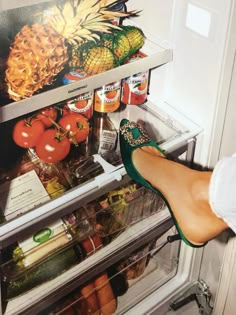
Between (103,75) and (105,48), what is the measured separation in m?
0.10

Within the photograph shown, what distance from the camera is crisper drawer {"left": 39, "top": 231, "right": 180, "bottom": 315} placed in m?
1.82

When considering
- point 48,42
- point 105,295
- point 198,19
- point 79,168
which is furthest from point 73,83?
point 105,295

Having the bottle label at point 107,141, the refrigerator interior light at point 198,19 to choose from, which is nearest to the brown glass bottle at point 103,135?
the bottle label at point 107,141

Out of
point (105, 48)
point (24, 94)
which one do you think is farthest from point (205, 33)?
point (24, 94)

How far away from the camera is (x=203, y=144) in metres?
1.71

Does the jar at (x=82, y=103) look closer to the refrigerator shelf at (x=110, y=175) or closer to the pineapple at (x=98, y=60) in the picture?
the pineapple at (x=98, y=60)

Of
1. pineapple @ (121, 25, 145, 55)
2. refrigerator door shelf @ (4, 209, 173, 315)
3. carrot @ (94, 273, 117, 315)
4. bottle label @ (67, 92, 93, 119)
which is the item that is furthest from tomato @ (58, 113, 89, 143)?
carrot @ (94, 273, 117, 315)

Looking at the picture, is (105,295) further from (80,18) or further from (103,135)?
(80,18)

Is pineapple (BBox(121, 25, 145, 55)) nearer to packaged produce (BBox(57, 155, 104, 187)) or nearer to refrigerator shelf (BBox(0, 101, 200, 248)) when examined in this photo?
refrigerator shelf (BBox(0, 101, 200, 248))

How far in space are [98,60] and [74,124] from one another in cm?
19

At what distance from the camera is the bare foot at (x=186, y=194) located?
151 cm

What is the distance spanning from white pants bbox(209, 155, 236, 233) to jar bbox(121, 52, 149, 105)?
424 millimetres

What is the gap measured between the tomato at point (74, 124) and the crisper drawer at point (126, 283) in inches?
18.6

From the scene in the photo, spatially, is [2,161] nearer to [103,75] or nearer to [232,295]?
[103,75]
